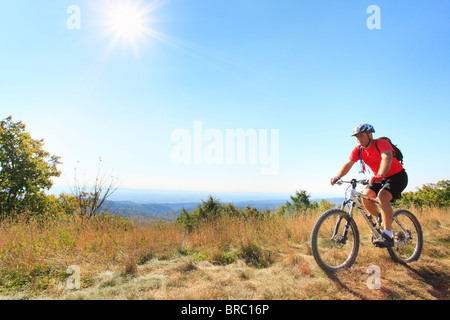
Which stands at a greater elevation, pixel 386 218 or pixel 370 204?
pixel 370 204

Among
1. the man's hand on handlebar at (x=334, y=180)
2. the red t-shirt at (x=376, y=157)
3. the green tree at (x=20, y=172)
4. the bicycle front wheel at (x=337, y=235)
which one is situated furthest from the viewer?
the green tree at (x=20, y=172)

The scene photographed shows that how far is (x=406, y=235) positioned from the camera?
4426 mm

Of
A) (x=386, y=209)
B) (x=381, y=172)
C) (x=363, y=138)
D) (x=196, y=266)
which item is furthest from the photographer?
(x=363, y=138)

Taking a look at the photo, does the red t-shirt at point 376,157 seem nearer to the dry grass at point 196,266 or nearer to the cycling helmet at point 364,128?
the cycling helmet at point 364,128

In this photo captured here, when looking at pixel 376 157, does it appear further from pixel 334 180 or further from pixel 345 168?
pixel 334 180

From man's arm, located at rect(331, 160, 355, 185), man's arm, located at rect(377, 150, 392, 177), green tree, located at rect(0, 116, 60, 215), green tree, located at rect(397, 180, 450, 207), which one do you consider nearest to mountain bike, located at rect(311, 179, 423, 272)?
man's arm, located at rect(331, 160, 355, 185)

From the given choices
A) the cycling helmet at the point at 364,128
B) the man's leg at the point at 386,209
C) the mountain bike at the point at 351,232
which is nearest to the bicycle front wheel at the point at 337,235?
the mountain bike at the point at 351,232

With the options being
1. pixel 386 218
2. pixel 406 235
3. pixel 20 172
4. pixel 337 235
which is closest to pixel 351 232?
pixel 337 235

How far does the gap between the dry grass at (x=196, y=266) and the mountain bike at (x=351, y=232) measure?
0.19 meters

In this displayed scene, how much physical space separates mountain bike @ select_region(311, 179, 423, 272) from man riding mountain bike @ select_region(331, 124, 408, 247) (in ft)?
0.49

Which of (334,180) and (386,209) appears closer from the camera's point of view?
(386,209)

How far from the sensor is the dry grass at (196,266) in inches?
115

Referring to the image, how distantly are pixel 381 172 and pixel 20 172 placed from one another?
53.9 ft
